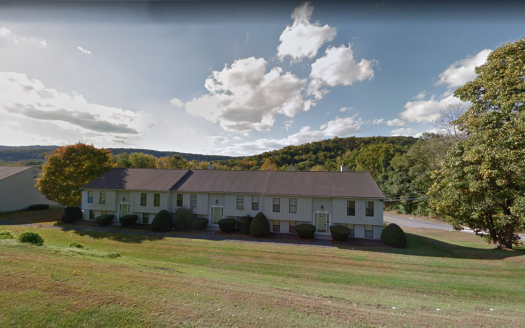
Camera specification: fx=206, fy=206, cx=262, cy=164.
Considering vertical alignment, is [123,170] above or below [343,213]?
above

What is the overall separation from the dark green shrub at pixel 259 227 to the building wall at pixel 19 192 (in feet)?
119

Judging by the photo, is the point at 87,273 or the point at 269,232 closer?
the point at 87,273

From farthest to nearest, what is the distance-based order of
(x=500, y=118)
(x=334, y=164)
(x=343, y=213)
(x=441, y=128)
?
(x=334, y=164)
(x=441, y=128)
(x=343, y=213)
(x=500, y=118)

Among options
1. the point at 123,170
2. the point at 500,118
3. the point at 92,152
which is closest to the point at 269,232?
the point at 500,118

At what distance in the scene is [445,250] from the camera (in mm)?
15703

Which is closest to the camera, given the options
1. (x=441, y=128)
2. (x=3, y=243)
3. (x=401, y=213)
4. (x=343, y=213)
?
(x=3, y=243)

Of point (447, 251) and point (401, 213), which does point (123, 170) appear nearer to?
point (447, 251)

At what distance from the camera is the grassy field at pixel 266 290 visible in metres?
5.01

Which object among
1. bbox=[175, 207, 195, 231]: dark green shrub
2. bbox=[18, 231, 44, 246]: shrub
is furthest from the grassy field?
bbox=[175, 207, 195, 231]: dark green shrub

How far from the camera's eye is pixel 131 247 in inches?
594

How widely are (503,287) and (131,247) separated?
21.3 m

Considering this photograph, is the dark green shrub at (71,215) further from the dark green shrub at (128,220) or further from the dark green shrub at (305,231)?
the dark green shrub at (305,231)

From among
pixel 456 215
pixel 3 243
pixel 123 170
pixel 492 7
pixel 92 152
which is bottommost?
pixel 3 243

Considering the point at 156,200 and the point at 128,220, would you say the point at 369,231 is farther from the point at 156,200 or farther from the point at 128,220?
the point at 128,220
